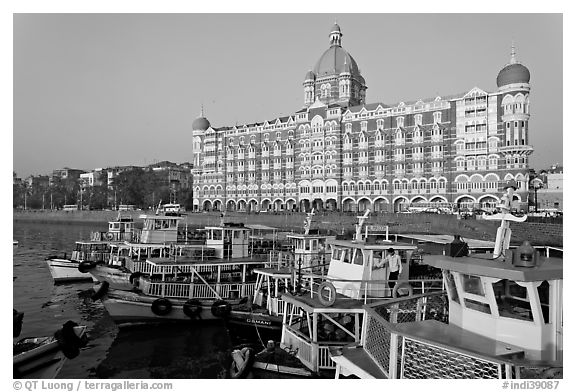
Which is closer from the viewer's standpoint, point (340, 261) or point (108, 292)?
point (340, 261)

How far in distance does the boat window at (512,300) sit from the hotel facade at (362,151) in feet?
113

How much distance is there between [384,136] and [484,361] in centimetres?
4419

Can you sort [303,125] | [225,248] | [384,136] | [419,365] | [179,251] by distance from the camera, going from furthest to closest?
1. [303,125]
2. [384,136]
3. [179,251]
4. [225,248]
5. [419,365]

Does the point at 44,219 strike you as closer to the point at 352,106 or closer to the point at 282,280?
the point at 352,106

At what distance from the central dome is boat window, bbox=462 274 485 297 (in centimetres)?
5365

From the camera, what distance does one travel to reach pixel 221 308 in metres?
12.6

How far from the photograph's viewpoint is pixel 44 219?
7419cm

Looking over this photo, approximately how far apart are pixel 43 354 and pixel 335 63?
181 feet

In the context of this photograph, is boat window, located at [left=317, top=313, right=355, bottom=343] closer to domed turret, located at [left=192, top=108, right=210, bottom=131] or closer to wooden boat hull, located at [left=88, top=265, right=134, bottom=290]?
wooden boat hull, located at [left=88, top=265, right=134, bottom=290]

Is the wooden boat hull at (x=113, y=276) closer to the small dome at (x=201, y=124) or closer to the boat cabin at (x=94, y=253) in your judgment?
the boat cabin at (x=94, y=253)

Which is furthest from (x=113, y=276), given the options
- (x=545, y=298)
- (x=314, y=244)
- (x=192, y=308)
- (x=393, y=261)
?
(x=545, y=298)

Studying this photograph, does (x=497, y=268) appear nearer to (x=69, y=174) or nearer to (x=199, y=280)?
(x=199, y=280)

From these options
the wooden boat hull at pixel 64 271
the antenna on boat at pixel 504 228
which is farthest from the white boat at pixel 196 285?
the antenna on boat at pixel 504 228
